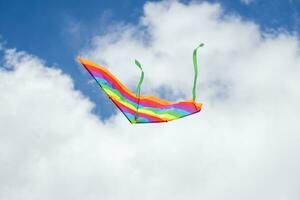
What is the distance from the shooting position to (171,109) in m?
15.4

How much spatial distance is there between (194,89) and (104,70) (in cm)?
449

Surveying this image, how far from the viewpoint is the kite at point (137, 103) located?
1455 centimetres

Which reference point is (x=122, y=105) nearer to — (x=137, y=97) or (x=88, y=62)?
(x=137, y=97)

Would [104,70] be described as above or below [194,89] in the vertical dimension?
above

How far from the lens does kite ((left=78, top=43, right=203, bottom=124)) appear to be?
14555 millimetres

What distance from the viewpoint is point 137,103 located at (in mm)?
15836

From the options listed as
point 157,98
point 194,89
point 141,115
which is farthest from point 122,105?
point 194,89

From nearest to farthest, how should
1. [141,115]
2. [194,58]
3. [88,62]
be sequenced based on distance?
1. [194,58]
2. [141,115]
3. [88,62]

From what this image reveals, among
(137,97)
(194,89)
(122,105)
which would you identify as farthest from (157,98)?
(194,89)

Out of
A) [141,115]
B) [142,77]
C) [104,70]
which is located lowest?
[141,115]

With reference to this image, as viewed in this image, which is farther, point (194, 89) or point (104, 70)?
point (104, 70)

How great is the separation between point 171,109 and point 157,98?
3.26ft

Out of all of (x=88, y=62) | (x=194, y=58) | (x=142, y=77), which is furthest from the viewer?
(x=88, y=62)

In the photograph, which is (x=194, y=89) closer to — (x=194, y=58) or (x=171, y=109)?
(x=194, y=58)
